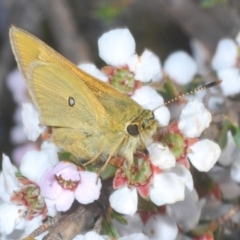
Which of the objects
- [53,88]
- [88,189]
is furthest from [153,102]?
[88,189]

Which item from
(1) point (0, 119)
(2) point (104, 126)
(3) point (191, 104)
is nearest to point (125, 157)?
(2) point (104, 126)

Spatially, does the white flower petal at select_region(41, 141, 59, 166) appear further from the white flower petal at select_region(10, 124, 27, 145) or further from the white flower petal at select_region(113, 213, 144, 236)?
the white flower petal at select_region(10, 124, 27, 145)

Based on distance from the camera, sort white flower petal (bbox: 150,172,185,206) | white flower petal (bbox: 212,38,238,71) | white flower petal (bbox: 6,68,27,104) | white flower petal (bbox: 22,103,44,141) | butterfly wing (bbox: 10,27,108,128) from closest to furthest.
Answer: white flower petal (bbox: 150,172,185,206)
butterfly wing (bbox: 10,27,108,128)
white flower petal (bbox: 22,103,44,141)
white flower petal (bbox: 212,38,238,71)
white flower petal (bbox: 6,68,27,104)

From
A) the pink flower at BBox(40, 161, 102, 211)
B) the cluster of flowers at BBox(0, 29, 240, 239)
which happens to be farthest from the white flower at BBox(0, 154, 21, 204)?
the pink flower at BBox(40, 161, 102, 211)

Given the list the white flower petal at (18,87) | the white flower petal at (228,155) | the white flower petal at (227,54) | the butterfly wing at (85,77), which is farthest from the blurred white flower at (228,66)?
the white flower petal at (18,87)

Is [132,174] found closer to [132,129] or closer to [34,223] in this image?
[132,129]

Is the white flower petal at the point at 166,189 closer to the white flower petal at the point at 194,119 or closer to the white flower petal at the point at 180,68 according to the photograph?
the white flower petal at the point at 194,119
